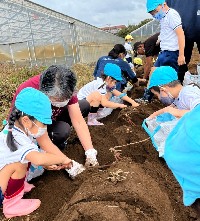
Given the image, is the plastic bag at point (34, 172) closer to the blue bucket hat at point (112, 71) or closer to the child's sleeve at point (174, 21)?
the blue bucket hat at point (112, 71)

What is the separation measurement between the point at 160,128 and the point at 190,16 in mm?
2380

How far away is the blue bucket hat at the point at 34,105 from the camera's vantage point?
2.53 meters

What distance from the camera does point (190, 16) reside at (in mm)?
5074

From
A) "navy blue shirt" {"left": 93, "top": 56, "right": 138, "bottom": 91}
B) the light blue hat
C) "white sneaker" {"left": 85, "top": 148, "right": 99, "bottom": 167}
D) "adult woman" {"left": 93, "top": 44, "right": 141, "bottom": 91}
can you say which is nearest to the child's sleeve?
the light blue hat

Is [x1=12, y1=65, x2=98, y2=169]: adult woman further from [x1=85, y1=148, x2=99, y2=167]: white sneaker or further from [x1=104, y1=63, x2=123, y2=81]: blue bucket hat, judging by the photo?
[x1=104, y1=63, x2=123, y2=81]: blue bucket hat

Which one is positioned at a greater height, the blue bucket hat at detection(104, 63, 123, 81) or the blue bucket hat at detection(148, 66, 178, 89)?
the blue bucket hat at detection(148, 66, 178, 89)

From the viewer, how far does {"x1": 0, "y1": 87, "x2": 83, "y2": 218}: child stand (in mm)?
2549

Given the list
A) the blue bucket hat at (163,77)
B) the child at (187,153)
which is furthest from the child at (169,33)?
the child at (187,153)

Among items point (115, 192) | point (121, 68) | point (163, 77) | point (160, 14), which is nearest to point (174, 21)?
point (160, 14)

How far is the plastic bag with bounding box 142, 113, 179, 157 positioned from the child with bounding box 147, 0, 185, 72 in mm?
1439

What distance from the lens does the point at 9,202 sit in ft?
8.69

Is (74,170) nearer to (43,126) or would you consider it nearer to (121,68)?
(43,126)

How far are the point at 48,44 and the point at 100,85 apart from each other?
25.8ft

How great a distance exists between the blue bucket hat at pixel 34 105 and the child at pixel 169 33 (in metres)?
2.57
